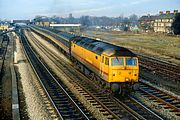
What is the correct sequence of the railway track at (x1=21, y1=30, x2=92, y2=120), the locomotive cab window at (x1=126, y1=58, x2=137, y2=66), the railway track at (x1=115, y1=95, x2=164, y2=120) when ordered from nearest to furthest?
the railway track at (x1=115, y1=95, x2=164, y2=120) → the railway track at (x1=21, y1=30, x2=92, y2=120) → the locomotive cab window at (x1=126, y1=58, x2=137, y2=66)

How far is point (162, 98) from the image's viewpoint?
719 inches

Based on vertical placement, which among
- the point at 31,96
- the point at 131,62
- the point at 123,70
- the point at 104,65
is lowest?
the point at 31,96

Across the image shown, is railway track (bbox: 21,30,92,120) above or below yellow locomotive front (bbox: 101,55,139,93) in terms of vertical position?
below

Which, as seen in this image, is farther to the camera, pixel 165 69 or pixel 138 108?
pixel 165 69

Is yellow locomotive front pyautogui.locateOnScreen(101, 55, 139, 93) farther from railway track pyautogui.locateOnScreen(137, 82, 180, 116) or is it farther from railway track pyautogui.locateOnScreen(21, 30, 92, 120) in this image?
railway track pyautogui.locateOnScreen(21, 30, 92, 120)

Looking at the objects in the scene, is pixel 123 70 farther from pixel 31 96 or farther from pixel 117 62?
pixel 31 96

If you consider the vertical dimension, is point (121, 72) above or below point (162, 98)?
above

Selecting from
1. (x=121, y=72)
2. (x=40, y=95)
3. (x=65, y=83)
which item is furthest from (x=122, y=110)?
(x=65, y=83)

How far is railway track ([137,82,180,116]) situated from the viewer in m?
16.1

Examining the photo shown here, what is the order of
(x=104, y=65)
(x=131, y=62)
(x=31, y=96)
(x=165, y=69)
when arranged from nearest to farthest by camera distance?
→ (x=131, y=62)
(x=104, y=65)
(x=31, y=96)
(x=165, y=69)

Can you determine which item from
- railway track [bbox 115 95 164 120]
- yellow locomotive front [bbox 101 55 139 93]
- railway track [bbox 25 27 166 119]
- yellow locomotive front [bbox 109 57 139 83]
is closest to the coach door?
yellow locomotive front [bbox 101 55 139 93]

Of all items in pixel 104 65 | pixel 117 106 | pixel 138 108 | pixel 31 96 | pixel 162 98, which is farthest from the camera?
pixel 31 96

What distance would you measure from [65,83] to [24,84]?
3.40m

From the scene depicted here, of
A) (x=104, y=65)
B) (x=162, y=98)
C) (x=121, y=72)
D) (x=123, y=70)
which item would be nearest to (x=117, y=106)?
(x=121, y=72)
